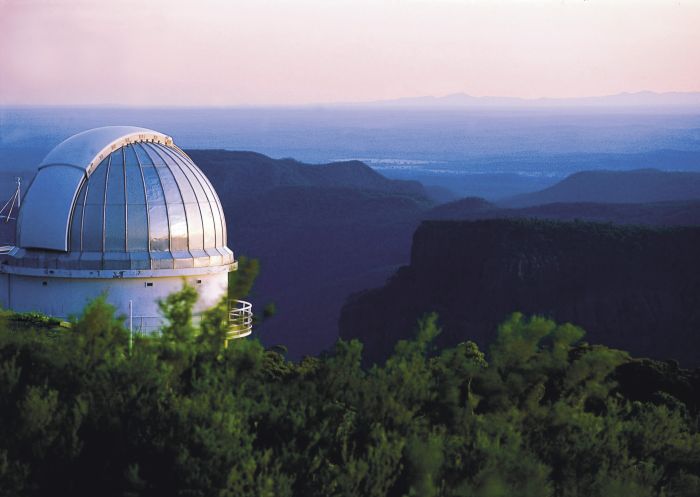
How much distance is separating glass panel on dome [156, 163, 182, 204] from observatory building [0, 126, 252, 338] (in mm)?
18

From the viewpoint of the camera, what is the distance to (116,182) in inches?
1022

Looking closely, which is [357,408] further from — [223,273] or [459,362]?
[223,273]

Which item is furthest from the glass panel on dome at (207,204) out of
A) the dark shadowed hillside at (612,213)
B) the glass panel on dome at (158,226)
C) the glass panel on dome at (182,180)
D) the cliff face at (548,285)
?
the dark shadowed hillside at (612,213)

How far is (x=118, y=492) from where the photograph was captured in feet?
56.3

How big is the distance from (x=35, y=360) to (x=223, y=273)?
7.81m

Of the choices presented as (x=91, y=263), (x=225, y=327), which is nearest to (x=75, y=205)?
(x=91, y=263)

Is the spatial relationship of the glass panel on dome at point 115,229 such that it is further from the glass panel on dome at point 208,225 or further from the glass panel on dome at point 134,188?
the glass panel on dome at point 208,225

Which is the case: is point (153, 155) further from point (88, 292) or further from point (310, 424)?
point (310, 424)

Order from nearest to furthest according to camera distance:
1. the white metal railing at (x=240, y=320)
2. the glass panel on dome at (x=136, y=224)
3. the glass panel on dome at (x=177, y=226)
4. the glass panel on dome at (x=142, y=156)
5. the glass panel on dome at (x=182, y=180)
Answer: the glass panel on dome at (x=136, y=224) < the glass panel on dome at (x=177, y=226) < the glass panel on dome at (x=182, y=180) < the glass panel on dome at (x=142, y=156) < the white metal railing at (x=240, y=320)

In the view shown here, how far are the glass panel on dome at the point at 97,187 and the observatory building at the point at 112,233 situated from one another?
2 centimetres

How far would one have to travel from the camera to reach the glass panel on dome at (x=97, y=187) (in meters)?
25.8

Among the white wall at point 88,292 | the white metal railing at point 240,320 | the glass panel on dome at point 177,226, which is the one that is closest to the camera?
the white wall at point 88,292

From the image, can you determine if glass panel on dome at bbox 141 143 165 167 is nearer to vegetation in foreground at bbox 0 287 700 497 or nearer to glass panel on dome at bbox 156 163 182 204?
glass panel on dome at bbox 156 163 182 204

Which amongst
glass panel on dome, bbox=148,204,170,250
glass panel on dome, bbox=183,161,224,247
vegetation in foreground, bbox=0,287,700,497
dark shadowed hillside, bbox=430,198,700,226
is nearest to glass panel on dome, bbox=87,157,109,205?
glass panel on dome, bbox=148,204,170,250
